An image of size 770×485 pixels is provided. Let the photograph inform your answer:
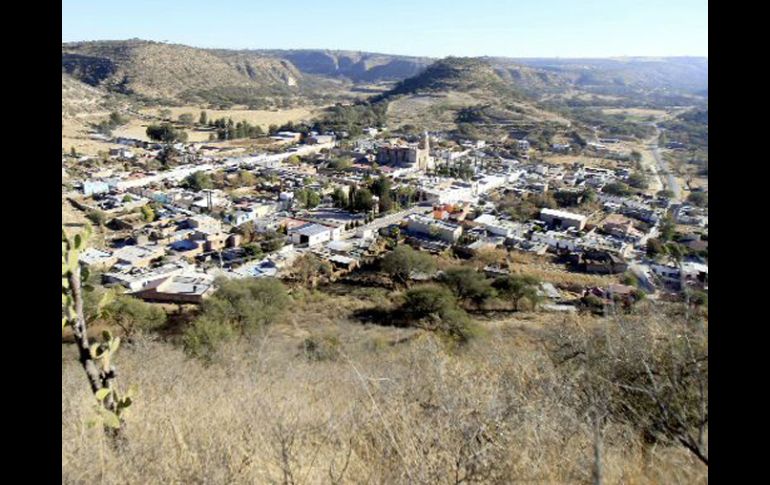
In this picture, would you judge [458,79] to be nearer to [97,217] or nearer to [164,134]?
[164,134]

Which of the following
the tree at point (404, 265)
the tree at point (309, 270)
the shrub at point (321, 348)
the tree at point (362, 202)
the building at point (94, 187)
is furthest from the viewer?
the building at point (94, 187)

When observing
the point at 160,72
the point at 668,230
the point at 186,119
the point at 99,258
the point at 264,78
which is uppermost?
the point at 264,78

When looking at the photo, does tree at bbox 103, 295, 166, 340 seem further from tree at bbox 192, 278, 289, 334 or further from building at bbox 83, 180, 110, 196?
building at bbox 83, 180, 110, 196

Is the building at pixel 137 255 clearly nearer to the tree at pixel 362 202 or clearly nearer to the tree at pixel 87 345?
the tree at pixel 362 202

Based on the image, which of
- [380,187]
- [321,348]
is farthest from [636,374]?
[380,187]

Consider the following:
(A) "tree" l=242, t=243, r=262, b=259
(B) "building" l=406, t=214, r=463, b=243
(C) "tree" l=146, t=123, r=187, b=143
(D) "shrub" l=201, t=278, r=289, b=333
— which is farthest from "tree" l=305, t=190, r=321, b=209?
(C) "tree" l=146, t=123, r=187, b=143

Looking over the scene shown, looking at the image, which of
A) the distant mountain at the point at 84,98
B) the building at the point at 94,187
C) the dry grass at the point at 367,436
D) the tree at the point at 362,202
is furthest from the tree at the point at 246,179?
the dry grass at the point at 367,436
